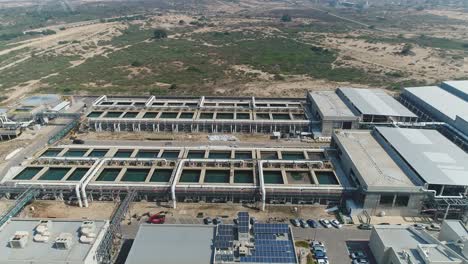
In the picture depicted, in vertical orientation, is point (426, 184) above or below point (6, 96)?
above

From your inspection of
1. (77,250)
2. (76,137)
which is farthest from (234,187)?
(76,137)

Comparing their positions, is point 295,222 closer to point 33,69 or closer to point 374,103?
point 374,103

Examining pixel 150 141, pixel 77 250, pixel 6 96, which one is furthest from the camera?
pixel 6 96

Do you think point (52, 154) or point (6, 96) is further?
point (6, 96)

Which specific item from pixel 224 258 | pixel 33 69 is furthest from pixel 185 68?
pixel 224 258

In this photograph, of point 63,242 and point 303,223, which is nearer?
point 63,242

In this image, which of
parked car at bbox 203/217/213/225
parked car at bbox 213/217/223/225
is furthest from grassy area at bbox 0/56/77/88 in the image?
parked car at bbox 213/217/223/225

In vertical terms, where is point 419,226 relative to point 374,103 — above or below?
below

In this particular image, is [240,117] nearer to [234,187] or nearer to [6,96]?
[234,187]

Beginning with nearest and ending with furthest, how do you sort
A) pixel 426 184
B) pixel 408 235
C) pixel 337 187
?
1. pixel 408 235
2. pixel 426 184
3. pixel 337 187
